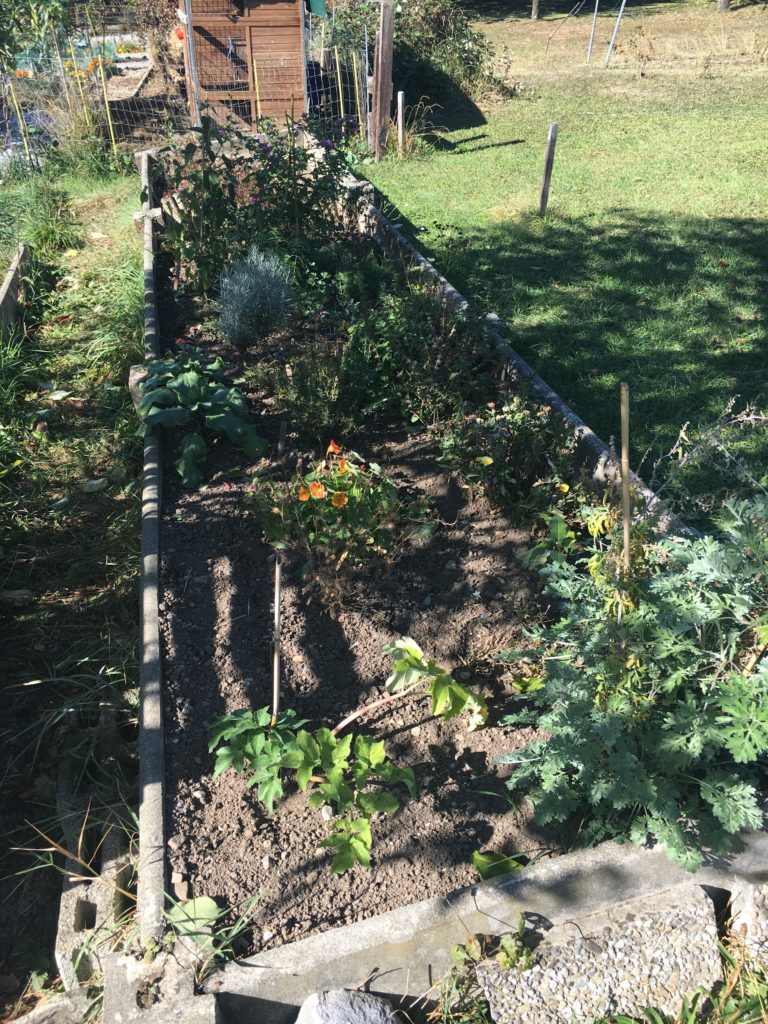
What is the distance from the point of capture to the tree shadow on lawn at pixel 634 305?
204 inches

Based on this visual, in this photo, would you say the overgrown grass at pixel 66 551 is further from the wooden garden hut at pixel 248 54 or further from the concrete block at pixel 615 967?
the wooden garden hut at pixel 248 54

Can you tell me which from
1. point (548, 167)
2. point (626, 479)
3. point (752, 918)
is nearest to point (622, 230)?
point (548, 167)

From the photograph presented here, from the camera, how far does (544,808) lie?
268cm

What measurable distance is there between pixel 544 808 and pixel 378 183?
828 centimetres

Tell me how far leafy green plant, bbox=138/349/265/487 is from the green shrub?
2.34ft

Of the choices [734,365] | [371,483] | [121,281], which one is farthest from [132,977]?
[121,281]

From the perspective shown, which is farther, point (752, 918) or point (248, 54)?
point (248, 54)

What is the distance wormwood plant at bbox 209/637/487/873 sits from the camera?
2654 millimetres

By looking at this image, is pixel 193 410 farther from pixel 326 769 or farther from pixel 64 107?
pixel 64 107

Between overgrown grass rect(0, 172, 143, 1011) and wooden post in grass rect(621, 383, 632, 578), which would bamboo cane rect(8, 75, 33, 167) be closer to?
overgrown grass rect(0, 172, 143, 1011)

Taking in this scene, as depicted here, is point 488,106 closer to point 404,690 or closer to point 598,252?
point 598,252

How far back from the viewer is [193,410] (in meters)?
4.60

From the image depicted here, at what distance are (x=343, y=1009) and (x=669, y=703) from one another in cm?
137

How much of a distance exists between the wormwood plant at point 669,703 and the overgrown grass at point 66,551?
1811mm
